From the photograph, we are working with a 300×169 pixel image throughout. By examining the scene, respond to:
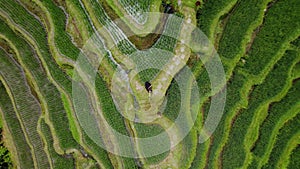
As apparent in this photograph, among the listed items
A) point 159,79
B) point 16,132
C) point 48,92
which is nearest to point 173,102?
point 159,79

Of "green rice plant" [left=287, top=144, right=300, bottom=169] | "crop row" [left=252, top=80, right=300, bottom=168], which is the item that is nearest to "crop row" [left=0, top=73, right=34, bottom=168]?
"crop row" [left=252, top=80, right=300, bottom=168]

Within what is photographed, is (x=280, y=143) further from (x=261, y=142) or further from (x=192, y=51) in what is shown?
(x=192, y=51)

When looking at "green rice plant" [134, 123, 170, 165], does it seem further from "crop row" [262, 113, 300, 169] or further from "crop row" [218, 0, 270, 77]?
"crop row" [262, 113, 300, 169]

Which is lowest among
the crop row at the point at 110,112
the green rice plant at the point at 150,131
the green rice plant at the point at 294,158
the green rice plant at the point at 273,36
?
the green rice plant at the point at 294,158

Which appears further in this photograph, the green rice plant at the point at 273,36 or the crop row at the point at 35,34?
the crop row at the point at 35,34

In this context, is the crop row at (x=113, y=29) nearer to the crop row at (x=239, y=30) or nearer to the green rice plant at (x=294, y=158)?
the crop row at (x=239, y=30)

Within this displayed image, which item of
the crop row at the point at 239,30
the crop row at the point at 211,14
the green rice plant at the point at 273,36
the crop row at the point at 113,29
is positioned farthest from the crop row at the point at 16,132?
the green rice plant at the point at 273,36

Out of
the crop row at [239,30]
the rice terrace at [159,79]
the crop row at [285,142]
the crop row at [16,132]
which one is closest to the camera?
the crop row at [239,30]
